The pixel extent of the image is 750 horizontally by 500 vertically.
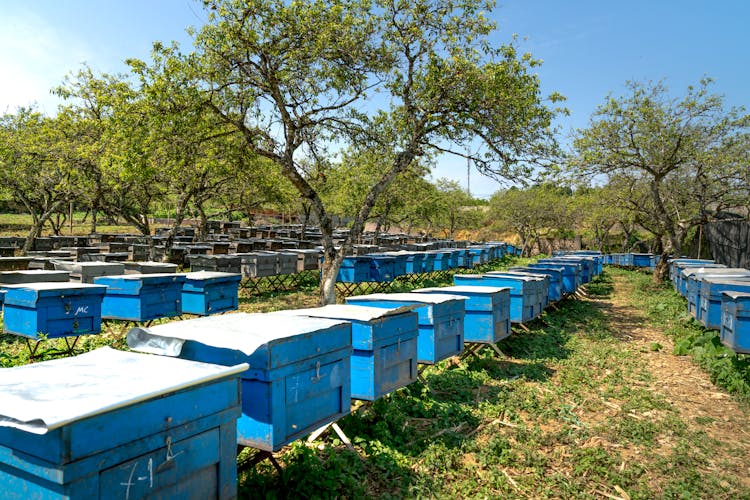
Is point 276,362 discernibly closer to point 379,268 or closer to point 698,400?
point 698,400

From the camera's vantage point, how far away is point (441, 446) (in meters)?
6.20

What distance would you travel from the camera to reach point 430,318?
7.27m

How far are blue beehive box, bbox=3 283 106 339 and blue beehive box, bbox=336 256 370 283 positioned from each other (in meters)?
9.23

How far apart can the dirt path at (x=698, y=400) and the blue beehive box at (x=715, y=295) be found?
3.27 feet

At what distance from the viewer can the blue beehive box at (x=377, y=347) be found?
18.9 feet

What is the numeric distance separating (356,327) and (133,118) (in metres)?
9.58

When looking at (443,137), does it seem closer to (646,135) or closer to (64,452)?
(646,135)

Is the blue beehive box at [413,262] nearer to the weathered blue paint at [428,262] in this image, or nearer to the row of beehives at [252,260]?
the row of beehives at [252,260]

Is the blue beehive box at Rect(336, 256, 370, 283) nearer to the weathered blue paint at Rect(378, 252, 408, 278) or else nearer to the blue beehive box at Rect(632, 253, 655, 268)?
the weathered blue paint at Rect(378, 252, 408, 278)

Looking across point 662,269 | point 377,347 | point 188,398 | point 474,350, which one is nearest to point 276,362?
point 188,398

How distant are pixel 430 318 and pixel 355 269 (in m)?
10.4

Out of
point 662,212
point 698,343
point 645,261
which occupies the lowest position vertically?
point 698,343

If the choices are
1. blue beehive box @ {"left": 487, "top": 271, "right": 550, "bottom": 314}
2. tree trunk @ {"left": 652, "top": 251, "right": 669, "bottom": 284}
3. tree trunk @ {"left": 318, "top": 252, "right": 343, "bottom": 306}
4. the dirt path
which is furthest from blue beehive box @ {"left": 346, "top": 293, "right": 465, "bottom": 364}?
tree trunk @ {"left": 652, "top": 251, "right": 669, "bottom": 284}

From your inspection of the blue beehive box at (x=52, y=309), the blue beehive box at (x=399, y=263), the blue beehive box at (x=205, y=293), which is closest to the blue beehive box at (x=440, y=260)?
the blue beehive box at (x=399, y=263)
